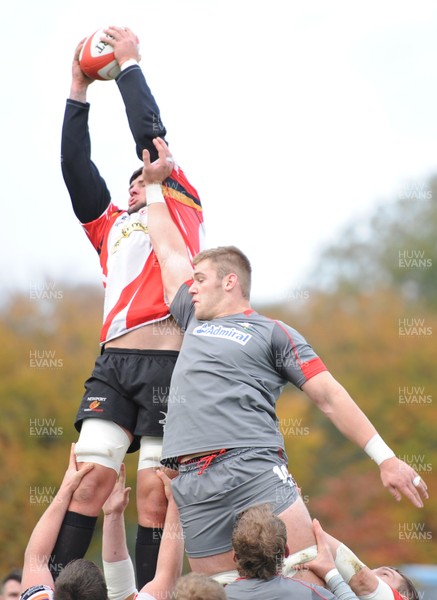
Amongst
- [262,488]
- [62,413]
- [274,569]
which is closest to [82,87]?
[262,488]

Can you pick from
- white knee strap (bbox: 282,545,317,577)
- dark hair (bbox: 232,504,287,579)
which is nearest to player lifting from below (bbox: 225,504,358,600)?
dark hair (bbox: 232,504,287,579)

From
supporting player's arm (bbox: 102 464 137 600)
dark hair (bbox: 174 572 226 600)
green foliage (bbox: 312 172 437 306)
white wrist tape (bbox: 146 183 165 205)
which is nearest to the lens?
dark hair (bbox: 174 572 226 600)

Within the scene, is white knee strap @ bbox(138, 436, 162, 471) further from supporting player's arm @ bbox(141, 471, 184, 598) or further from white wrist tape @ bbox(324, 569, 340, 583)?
white wrist tape @ bbox(324, 569, 340, 583)

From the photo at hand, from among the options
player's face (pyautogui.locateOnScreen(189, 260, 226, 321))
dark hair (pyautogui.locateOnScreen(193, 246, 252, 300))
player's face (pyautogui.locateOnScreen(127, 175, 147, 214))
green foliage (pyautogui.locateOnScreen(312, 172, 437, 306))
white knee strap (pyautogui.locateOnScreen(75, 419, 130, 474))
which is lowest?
green foliage (pyautogui.locateOnScreen(312, 172, 437, 306))

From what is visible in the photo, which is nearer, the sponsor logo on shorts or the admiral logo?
the admiral logo

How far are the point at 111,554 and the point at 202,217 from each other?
7.95 feet

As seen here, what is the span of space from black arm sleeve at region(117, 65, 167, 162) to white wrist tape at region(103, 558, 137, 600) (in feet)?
9.18

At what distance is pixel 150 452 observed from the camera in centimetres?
614

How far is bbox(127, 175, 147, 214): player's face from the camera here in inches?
263

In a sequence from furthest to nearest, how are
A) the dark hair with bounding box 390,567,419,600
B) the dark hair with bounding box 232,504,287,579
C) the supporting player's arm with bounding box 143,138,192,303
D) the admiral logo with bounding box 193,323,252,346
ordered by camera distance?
the dark hair with bounding box 390,567,419,600 < the supporting player's arm with bounding box 143,138,192,303 < the admiral logo with bounding box 193,323,252,346 < the dark hair with bounding box 232,504,287,579

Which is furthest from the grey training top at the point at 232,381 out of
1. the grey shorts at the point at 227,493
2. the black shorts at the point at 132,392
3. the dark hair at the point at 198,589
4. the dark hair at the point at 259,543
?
the dark hair at the point at 198,589

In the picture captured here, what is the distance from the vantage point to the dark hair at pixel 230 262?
6.00 metres

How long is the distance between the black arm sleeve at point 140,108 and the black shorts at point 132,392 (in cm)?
136

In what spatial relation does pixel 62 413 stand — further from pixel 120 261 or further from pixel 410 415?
pixel 120 261
